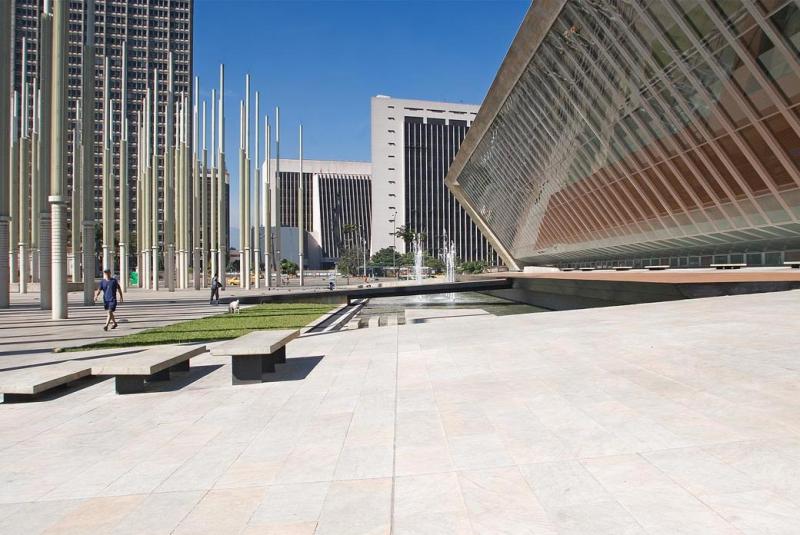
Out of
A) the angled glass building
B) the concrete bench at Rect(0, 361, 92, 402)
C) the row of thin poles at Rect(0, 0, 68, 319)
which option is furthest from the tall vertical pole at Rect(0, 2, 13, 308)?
the angled glass building

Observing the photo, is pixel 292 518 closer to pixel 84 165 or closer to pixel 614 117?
pixel 614 117

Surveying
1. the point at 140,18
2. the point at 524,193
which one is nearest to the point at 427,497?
the point at 524,193

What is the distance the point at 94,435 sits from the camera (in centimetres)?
546

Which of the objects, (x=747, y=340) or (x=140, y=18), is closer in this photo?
(x=747, y=340)

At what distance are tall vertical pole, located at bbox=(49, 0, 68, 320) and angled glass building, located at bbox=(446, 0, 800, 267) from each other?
62.9 ft

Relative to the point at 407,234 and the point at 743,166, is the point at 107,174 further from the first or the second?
the point at 407,234

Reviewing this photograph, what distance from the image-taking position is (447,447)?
4.51m

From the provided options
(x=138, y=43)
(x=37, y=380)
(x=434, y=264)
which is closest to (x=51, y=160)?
(x=37, y=380)

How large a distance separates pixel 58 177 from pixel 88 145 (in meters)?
6.22

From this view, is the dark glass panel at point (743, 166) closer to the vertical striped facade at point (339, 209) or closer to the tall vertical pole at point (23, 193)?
the tall vertical pole at point (23, 193)

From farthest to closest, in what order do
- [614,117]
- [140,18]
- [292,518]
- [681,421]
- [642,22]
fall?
[140,18] → [614,117] → [642,22] → [681,421] → [292,518]

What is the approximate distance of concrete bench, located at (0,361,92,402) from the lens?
22.1 feet

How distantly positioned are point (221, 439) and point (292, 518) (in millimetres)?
2033

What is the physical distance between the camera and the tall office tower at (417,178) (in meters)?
127
